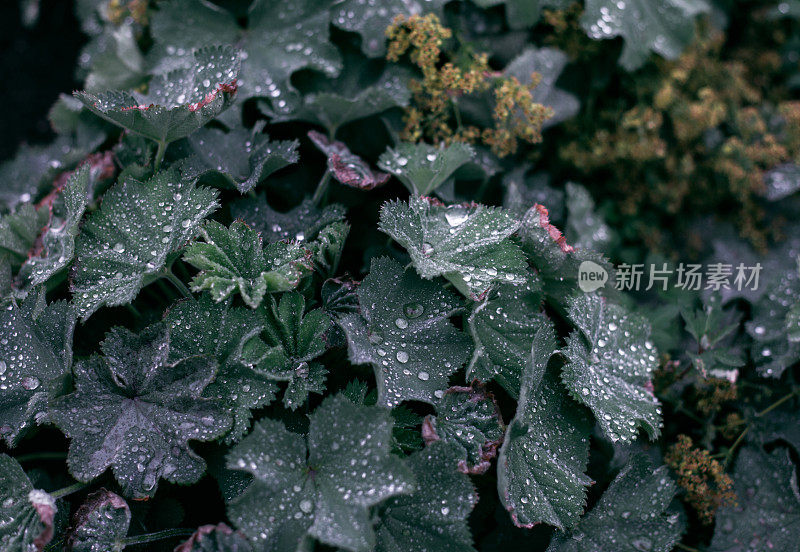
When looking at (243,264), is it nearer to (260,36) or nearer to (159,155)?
(159,155)

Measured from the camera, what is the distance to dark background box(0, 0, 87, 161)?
6.72ft

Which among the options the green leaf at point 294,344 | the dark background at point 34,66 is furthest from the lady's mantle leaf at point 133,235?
the dark background at point 34,66

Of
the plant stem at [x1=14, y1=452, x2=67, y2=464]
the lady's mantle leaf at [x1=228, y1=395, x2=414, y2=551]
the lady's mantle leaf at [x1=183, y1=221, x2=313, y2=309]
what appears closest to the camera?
the lady's mantle leaf at [x1=228, y1=395, x2=414, y2=551]

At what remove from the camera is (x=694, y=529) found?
49.7 inches

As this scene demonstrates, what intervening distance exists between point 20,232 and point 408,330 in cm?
75

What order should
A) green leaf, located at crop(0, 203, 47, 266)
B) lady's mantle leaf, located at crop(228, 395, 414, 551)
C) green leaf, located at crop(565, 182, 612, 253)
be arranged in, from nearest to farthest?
lady's mantle leaf, located at crop(228, 395, 414, 551) < green leaf, located at crop(0, 203, 47, 266) < green leaf, located at crop(565, 182, 612, 253)

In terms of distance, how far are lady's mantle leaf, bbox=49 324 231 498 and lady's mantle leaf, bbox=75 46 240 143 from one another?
0.33 metres

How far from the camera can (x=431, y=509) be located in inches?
34.2

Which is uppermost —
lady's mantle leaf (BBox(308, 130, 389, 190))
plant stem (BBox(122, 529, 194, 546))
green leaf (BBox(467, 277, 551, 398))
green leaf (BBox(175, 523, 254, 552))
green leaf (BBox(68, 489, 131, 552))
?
lady's mantle leaf (BBox(308, 130, 389, 190))

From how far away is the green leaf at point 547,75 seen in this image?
1479 mm

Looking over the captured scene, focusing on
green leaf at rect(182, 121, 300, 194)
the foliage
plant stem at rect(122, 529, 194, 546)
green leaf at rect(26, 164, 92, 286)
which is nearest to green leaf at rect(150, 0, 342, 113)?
the foliage

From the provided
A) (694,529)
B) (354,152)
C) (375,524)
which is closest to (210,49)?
(354,152)

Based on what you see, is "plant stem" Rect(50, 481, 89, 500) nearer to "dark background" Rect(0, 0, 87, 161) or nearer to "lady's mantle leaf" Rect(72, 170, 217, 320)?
"lady's mantle leaf" Rect(72, 170, 217, 320)

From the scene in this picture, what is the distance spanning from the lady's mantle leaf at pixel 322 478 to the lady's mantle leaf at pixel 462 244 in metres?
0.23
